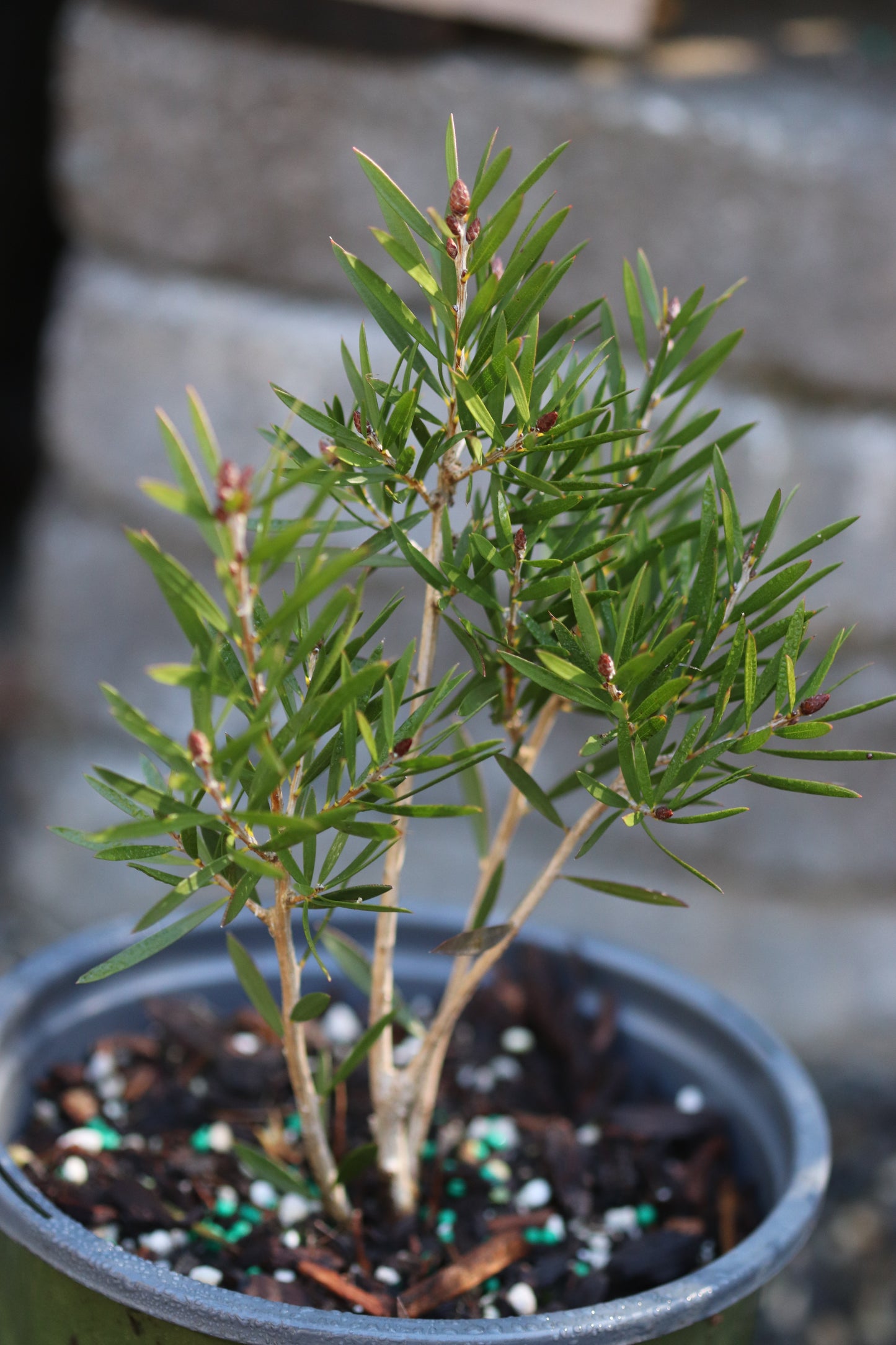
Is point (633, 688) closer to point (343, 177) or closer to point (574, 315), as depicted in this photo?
point (574, 315)

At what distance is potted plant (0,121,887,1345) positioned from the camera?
0.45 m

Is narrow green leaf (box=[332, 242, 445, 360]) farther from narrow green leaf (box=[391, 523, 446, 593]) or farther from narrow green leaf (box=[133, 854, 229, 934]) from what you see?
narrow green leaf (box=[133, 854, 229, 934])

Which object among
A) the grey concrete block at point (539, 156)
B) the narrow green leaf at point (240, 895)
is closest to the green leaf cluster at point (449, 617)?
the narrow green leaf at point (240, 895)

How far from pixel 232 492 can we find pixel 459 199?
13cm

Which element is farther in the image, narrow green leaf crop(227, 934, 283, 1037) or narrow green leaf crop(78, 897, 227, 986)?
narrow green leaf crop(227, 934, 283, 1037)

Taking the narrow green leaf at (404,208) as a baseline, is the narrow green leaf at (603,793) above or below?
below

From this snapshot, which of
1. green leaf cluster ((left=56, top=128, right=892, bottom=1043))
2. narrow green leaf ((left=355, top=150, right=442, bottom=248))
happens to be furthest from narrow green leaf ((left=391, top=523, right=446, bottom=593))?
narrow green leaf ((left=355, top=150, right=442, bottom=248))

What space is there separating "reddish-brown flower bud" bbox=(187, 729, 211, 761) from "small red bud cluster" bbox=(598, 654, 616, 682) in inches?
5.5

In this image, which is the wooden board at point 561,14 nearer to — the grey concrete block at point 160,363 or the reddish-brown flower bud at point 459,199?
the grey concrete block at point 160,363

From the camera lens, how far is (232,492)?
385 mm

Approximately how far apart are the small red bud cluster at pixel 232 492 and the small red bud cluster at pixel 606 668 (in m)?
0.14

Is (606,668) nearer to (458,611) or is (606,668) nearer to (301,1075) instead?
(458,611)

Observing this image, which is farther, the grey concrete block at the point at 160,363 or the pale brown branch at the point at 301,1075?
the grey concrete block at the point at 160,363

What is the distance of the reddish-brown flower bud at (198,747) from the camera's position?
42cm
